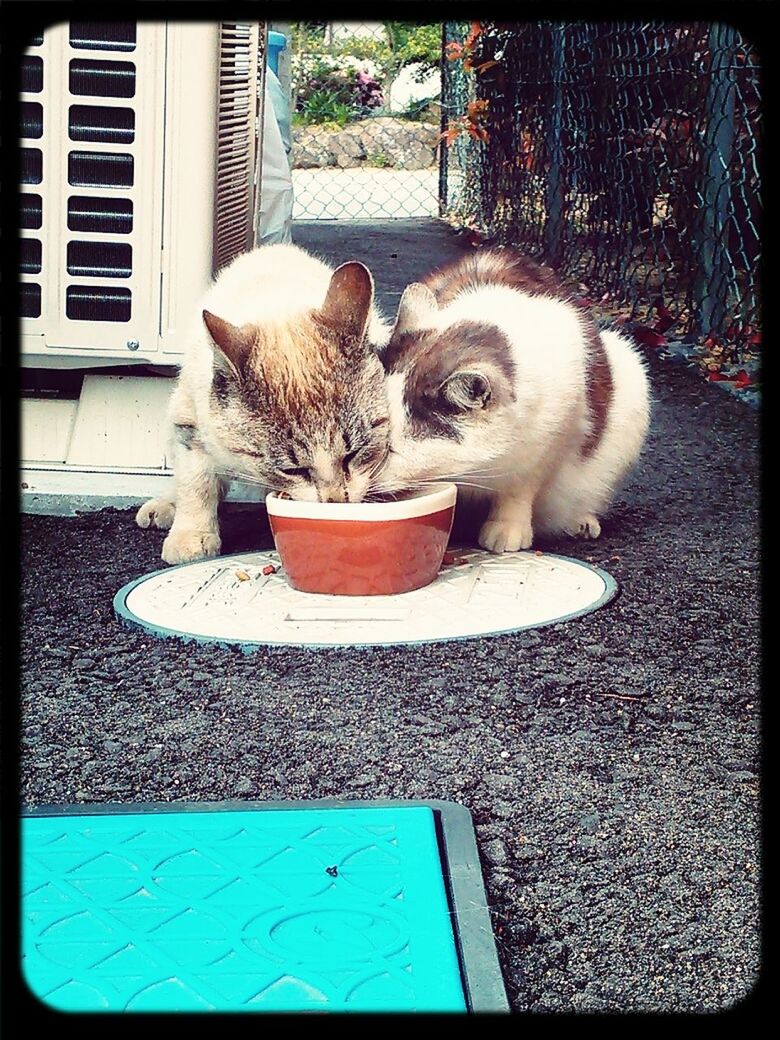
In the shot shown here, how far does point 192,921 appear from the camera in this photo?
1.61 m

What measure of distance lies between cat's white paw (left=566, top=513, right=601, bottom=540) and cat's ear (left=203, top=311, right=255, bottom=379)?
1074 mm

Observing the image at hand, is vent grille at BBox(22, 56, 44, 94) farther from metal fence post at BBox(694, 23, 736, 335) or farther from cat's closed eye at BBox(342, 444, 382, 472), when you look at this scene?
metal fence post at BBox(694, 23, 736, 335)

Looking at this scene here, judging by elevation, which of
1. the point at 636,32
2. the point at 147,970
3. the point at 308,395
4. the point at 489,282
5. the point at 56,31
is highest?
the point at 636,32

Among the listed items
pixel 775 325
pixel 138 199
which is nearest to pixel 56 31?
pixel 138 199

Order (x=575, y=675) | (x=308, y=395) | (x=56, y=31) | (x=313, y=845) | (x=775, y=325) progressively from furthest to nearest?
(x=775, y=325), (x=56, y=31), (x=308, y=395), (x=575, y=675), (x=313, y=845)

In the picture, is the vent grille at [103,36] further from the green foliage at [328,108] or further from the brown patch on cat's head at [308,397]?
the green foliage at [328,108]

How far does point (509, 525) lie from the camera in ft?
10.8

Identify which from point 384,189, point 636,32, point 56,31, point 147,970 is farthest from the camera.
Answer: point 384,189

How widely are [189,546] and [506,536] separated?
0.79 m

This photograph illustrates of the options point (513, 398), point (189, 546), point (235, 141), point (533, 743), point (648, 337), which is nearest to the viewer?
point (533, 743)

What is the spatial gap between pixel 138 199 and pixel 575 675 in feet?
6.07

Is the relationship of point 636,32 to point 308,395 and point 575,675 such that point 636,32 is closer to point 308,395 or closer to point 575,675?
point 308,395

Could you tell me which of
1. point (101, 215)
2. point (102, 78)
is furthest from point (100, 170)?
point (102, 78)

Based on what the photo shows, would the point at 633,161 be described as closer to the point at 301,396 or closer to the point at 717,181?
the point at 717,181
